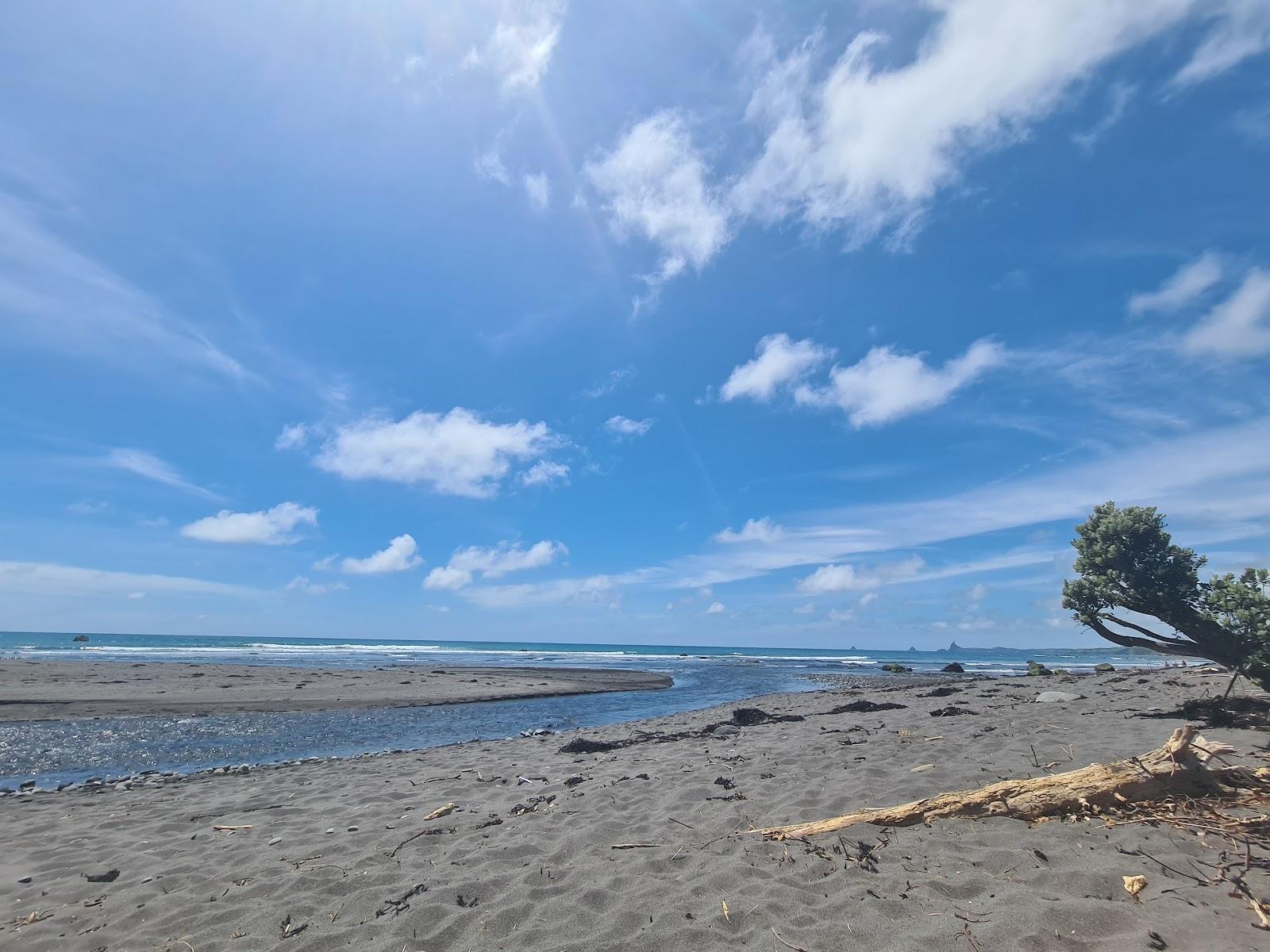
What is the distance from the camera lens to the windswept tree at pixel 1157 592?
11898 mm

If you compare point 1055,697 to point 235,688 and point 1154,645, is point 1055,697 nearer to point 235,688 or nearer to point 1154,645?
point 1154,645

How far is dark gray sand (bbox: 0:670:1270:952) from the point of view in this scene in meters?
4.55

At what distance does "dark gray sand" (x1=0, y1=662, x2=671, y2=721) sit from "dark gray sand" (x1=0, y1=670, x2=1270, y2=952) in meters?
14.1

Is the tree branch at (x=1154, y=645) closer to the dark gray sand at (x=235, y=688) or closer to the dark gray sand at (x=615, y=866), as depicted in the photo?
the dark gray sand at (x=615, y=866)

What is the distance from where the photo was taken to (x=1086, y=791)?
6129 mm

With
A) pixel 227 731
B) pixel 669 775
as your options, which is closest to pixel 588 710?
pixel 227 731

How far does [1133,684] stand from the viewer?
21.0 m

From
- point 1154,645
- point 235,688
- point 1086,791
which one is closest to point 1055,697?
point 1154,645

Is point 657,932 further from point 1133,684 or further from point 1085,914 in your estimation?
point 1133,684

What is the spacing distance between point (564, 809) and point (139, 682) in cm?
3390

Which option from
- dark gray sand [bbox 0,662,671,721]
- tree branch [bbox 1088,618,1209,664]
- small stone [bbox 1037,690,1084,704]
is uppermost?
tree branch [bbox 1088,618,1209,664]

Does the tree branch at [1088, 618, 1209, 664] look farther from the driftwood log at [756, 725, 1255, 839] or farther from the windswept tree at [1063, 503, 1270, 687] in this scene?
the driftwood log at [756, 725, 1255, 839]

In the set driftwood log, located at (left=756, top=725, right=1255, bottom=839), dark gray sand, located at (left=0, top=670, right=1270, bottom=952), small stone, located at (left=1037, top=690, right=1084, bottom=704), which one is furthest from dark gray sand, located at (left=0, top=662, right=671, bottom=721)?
driftwood log, located at (left=756, top=725, right=1255, bottom=839)

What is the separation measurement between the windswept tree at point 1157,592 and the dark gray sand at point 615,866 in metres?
3.55
